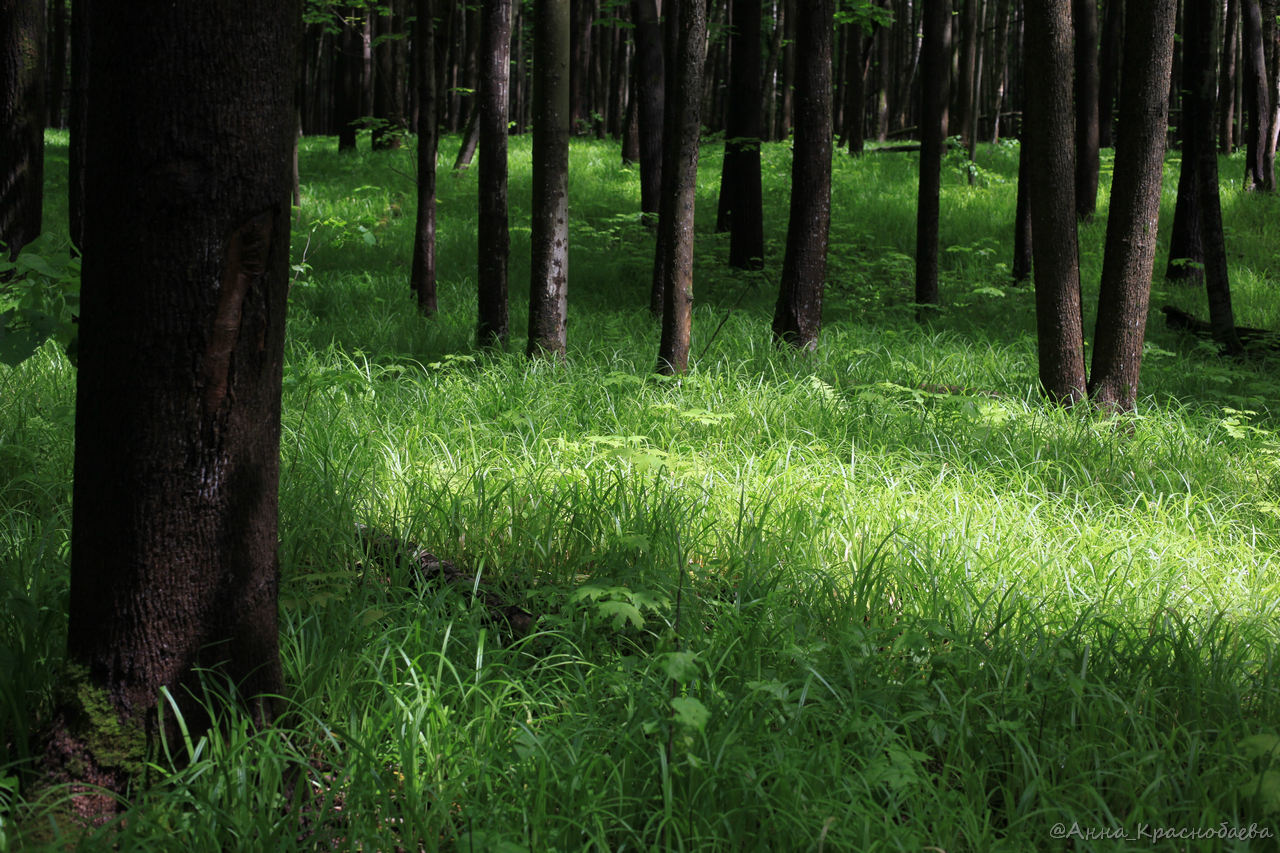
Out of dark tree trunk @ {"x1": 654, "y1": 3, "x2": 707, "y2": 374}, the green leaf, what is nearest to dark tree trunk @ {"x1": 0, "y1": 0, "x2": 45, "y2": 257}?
dark tree trunk @ {"x1": 654, "y1": 3, "x2": 707, "y2": 374}

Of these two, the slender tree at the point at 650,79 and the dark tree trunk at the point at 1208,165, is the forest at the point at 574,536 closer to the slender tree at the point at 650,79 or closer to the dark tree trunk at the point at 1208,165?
the dark tree trunk at the point at 1208,165

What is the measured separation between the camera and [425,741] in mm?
2248

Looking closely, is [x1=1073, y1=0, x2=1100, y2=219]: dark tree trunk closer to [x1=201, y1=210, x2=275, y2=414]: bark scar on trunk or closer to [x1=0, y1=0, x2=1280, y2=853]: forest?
[x1=0, y1=0, x2=1280, y2=853]: forest

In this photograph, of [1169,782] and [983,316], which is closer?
[1169,782]

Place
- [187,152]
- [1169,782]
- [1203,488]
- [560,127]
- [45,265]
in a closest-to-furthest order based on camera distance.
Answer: [187,152]
[1169,782]
[45,265]
[1203,488]
[560,127]

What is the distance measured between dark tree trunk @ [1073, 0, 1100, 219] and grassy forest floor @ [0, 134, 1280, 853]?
22.1ft

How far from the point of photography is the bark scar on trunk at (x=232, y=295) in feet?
6.54

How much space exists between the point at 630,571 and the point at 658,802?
115cm

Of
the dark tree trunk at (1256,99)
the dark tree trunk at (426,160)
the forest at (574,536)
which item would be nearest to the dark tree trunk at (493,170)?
the forest at (574,536)

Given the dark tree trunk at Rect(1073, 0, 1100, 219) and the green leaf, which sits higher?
the dark tree trunk at Rect(1073, 0, 1100, 219)

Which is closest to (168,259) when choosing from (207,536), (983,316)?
(207,536)

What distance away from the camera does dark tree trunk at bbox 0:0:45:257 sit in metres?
6.96

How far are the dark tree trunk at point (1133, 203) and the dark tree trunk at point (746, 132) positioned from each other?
227 inches

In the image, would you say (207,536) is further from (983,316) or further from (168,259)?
(983,316)
